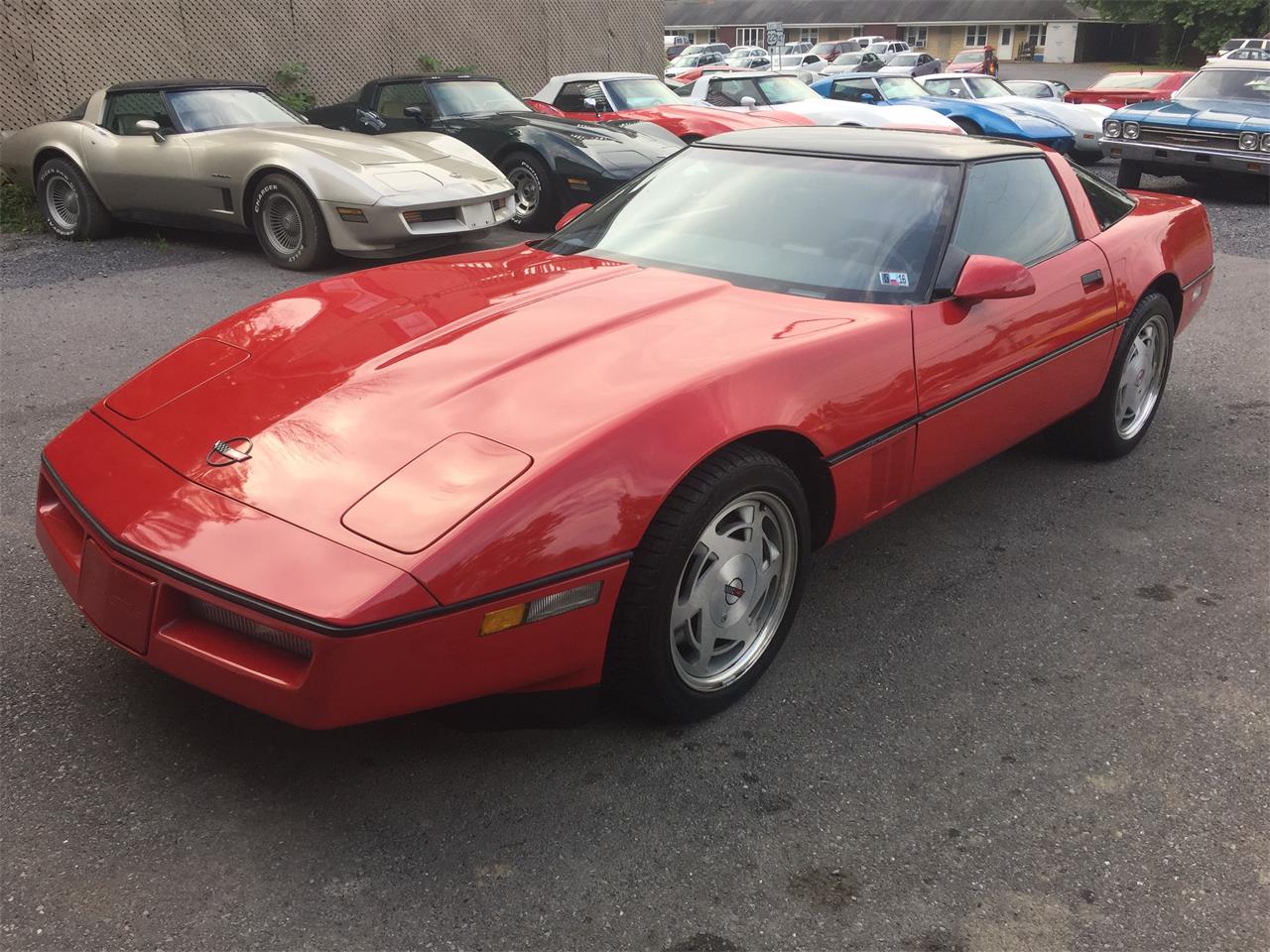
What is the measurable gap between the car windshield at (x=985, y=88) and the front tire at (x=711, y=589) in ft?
45.8

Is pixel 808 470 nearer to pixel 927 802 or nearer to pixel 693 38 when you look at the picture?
pixel 927 802

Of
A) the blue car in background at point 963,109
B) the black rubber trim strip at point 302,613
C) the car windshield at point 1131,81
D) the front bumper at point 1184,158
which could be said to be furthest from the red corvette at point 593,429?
the car windshield at point 1131,81

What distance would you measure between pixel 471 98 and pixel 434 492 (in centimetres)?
837

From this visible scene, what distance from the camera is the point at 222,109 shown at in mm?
7973

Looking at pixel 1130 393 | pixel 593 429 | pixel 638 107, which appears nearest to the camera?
pixel 593 429

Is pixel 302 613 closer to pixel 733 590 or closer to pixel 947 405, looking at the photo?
pixel 733 590

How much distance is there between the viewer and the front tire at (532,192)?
8734 mm

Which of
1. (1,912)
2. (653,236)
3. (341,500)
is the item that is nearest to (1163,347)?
(653,236)

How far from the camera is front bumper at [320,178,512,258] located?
694 cm

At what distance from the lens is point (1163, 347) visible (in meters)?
4.32

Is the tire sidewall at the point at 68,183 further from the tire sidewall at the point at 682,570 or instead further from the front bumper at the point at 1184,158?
the front bumper at the point at 1184,158

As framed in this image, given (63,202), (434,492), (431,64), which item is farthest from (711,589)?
(431,64)

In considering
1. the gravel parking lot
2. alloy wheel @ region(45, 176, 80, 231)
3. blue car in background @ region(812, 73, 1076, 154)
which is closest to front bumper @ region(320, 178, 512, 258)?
alloy wheel @ region(45, 176, 80, 231)

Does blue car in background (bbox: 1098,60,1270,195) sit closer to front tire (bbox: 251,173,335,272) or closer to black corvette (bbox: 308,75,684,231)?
black corvette (bbox: 308,75,684,231)
